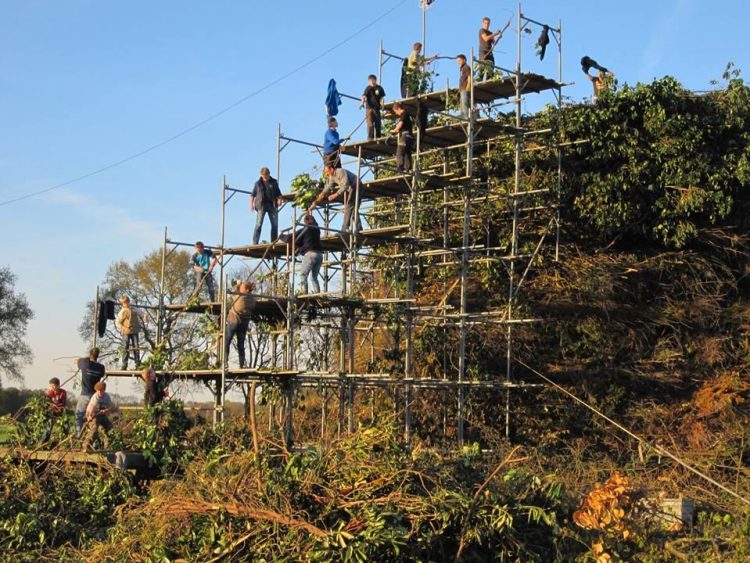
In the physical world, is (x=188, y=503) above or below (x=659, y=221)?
below

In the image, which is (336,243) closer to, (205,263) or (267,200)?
(267,200)

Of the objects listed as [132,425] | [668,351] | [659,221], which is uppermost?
[659,221]

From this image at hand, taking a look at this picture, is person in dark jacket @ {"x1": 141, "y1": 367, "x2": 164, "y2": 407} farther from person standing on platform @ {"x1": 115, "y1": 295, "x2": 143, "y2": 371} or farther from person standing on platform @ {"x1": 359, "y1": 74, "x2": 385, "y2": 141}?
person standing on platform @ {"x1": 359, "y1": 74, "x2": 385, "y2": 141}

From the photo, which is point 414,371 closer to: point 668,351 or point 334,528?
point 668,351

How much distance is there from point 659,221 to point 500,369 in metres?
4.00

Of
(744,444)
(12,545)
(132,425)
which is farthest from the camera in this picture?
(744,444)

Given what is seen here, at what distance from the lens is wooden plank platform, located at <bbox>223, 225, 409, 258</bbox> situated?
19688mm

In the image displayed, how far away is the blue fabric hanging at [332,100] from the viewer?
22531 millimetres

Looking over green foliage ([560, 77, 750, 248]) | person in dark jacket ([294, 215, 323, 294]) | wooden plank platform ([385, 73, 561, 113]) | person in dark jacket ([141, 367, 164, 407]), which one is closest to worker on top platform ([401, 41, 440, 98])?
wooden plank platform ([385, 73, 561, 113])

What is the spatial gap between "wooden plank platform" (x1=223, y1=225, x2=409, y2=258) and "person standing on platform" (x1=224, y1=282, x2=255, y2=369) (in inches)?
57.6

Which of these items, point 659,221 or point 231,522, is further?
point 659,221

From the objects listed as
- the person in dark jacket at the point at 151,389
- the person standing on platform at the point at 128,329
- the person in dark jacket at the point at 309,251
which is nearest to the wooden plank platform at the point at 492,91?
the person in dark jacket at the point at 309,251

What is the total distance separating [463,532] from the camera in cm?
1115

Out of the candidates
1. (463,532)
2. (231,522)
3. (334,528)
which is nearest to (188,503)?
(231,522)
